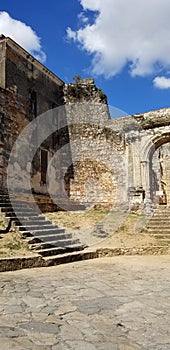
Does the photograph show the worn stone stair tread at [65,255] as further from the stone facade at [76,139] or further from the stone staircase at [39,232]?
the stone facade at [76,139]

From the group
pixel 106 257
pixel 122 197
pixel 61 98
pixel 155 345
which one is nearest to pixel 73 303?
pixel 155 345

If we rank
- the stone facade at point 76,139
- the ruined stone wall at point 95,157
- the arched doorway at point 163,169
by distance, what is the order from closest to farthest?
the stone facade at point 76,139
the ruined stone wall at point 95,157
the arched doorway at point 163,169

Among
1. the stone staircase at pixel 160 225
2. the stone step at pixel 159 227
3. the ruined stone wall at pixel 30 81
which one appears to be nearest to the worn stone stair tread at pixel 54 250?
the stone staircase at pixel 160 225

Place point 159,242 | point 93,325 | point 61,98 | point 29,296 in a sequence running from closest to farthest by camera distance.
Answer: point 93,325 → point 29,296 → point 159,242 → point 61,98

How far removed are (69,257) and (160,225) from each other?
14.2ft

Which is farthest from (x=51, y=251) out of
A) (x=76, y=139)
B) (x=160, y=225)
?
(x=76, y=139)

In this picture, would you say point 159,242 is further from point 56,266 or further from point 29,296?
point 29,296

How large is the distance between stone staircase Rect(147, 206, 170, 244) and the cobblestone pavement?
358 cm

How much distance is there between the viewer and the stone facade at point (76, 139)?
13.0m

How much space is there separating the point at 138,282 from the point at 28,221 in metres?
4.22

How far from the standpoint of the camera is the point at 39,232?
26.0 ft

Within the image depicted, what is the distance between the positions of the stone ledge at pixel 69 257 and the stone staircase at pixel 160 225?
79 centimetres

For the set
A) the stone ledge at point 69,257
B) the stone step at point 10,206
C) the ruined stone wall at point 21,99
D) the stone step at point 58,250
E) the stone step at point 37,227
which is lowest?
the stone ledge at point 69,257

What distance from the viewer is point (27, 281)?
4.91m
